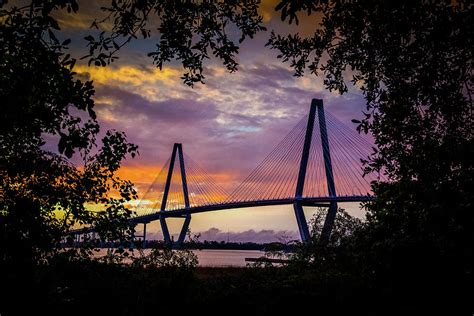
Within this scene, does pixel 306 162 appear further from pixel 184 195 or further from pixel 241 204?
pixel 184 195

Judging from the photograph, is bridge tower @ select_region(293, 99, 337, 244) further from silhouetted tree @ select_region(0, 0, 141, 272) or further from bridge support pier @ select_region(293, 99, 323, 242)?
silhouetted tree @ select_region(0, 0, 141, 272)

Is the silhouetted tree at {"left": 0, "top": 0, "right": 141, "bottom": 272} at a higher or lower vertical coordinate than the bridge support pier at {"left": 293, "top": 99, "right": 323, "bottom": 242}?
lower

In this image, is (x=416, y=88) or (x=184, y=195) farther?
(x=184, y=195)

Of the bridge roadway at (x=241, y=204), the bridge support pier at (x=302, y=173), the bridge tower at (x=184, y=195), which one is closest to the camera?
the bridge roadway at (x=241, y=204)

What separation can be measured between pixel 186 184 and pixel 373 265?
5294 centimetres

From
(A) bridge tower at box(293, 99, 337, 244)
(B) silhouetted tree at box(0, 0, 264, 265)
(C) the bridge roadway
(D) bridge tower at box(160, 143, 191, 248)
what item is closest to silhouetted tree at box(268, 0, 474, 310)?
(B) silhouetted tree at box(0, 0, 264, 265)

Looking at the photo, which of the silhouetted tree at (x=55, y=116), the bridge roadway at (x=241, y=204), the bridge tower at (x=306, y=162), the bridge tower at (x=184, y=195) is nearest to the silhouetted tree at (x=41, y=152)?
the silhouetted tree at (x=55, y=116)

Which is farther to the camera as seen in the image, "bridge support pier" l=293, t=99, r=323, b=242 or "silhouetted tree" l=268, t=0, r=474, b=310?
"bridge support pier" l=293, t=99, r=323, b=242

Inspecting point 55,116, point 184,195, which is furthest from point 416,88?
point 184,195

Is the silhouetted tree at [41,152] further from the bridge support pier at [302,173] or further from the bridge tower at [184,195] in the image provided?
the bridge tower at [184,195]

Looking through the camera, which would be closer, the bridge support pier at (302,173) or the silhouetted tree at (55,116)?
the silhouetted tree at (55,116)

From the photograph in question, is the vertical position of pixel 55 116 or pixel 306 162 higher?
pixel 306 162

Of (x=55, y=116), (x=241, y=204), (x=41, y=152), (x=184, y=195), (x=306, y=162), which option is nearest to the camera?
(x=55, y=116)

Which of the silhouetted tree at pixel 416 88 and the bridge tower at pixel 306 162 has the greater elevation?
the bridge tower at pixel 306 162
